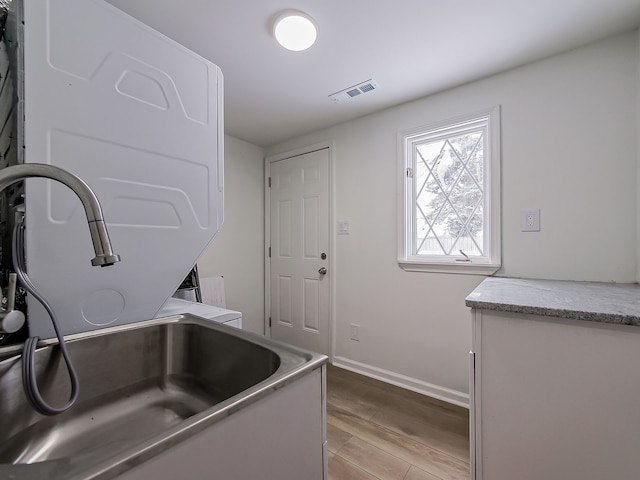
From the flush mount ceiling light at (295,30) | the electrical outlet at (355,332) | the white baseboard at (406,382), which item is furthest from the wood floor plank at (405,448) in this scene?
the flush mount ceiling light at (295,30)

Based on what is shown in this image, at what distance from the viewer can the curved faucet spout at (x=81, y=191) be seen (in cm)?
50

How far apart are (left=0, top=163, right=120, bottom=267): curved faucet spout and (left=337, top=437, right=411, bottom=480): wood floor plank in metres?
1.54

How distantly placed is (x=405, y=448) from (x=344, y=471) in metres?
0.38

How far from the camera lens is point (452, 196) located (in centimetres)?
207

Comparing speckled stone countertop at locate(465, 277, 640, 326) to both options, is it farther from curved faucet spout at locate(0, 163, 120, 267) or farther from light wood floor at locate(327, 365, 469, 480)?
curved faucet spout at locate(0, 163, 120, 267)

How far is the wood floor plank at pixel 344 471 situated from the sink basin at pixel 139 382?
92 cm

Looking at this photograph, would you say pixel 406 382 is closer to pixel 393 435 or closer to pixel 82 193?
pixel 393 435

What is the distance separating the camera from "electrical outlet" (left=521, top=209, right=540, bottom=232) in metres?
1.71

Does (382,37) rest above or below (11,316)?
above

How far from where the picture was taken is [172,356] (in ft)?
3.10

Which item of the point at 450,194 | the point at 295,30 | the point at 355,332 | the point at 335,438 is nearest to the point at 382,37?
the point at 295,30

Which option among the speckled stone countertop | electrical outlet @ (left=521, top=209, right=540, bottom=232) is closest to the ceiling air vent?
electrical outlet @ (left=521, top=209, right=540, bottom=232)

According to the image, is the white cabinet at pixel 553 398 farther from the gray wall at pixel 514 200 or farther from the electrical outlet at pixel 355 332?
the electrical outlet at pixel 355 332

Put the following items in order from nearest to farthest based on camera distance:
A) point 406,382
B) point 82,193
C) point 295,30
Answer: point 82,193
point 295,30
point 406,382
